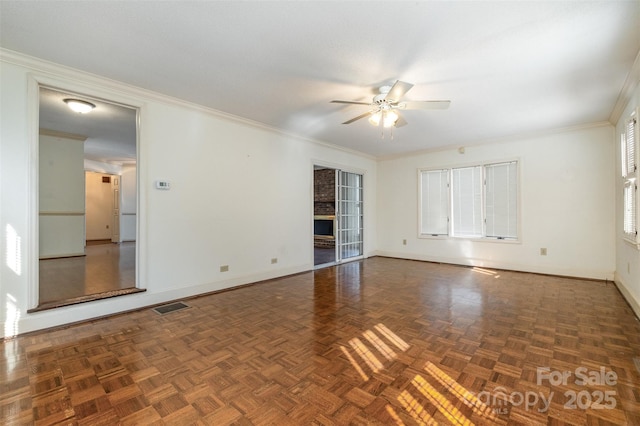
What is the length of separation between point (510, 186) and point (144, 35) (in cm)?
598

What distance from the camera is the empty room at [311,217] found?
5.96 ft

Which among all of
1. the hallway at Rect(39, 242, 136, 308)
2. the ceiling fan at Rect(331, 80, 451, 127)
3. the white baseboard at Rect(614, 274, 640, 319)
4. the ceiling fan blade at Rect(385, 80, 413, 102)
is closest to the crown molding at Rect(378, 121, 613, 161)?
the white baseboard at Rect(614, 274, 640, 319)

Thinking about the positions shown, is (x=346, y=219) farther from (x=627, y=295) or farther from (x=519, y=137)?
(x=627, y=295)

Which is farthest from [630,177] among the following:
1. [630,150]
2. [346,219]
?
[346,219]

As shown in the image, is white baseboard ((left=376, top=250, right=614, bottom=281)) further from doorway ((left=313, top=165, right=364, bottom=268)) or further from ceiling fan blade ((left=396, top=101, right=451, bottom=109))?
ceiling fan blade ((left=396, top=101, right=451, bottom=109))

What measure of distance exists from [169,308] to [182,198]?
138 cm

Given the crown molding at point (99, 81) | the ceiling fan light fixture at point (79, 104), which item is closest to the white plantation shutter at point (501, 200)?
the crown molding at point (99, 81)

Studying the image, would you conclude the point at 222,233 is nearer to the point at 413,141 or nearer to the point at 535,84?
the point at 413,141

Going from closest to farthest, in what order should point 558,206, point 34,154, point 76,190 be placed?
point 34,154 < point 558,206 < point 76,190

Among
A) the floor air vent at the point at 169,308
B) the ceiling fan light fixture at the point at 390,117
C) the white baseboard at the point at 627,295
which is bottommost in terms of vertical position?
the floor air vent at the point at 169,308

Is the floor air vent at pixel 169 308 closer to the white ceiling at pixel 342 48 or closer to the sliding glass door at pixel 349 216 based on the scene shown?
the white ceiling at pixel 342 48

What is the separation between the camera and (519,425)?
4.81 ft

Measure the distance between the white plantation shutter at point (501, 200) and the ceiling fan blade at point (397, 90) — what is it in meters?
3.61

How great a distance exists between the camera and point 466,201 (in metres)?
5.91
